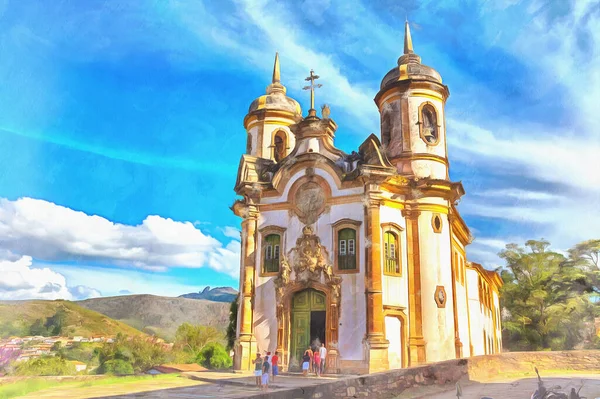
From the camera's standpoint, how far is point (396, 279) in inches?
888

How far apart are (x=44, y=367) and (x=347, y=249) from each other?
12.5m

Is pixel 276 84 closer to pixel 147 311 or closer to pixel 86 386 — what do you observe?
pixel 86 386

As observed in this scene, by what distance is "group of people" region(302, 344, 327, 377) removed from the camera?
2019cm

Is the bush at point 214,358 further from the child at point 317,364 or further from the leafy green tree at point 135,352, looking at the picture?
the child at point 317,364

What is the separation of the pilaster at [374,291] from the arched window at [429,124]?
484 cm

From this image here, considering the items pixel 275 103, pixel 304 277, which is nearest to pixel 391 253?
pixel 304 277

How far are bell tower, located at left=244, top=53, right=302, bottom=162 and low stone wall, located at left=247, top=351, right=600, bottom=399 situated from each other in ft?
51.5

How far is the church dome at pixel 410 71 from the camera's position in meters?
26.1

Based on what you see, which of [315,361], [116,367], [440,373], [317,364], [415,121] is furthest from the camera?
[415,121]

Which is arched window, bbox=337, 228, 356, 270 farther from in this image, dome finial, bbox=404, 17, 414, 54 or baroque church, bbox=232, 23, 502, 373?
dome finial, bbox=404, 17, 414, 54


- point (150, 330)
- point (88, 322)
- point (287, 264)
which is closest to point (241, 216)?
point (287, 264)

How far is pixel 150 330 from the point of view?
4381 cm

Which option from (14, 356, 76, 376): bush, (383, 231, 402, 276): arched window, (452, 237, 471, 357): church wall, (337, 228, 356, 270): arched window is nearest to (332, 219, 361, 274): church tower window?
(337, 228, 356, 270): arched window

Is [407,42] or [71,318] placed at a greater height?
[407,42]
